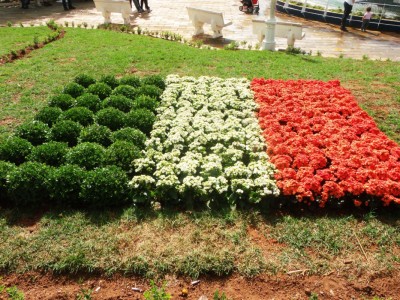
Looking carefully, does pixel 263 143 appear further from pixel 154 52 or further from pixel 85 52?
pixel 85 52

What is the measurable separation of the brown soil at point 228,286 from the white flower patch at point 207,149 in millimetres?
1174

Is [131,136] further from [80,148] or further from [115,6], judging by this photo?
[115,6]

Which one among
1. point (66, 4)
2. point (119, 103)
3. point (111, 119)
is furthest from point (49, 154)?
point (66, 4)

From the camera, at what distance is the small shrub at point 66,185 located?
467 centimetres

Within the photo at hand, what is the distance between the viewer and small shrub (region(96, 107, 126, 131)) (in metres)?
6.25

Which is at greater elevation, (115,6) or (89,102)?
(115,6)

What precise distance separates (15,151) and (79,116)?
127 cm

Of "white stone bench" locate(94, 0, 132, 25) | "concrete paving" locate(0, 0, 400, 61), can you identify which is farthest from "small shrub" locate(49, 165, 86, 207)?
"white stone bench" locate(94, 0, 132, 25)

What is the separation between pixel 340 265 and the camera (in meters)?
3.99

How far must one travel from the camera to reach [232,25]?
15086mm

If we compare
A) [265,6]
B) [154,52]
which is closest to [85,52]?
[154,52]

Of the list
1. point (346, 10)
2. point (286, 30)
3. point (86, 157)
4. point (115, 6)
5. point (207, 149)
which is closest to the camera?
point (86, 157)

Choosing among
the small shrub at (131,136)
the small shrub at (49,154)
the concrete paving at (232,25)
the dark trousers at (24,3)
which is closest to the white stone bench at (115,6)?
the concrete paving at (232,25)

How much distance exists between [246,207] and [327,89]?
13.7ft
